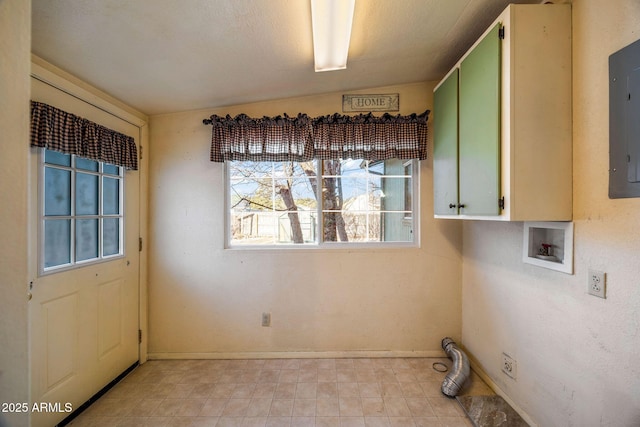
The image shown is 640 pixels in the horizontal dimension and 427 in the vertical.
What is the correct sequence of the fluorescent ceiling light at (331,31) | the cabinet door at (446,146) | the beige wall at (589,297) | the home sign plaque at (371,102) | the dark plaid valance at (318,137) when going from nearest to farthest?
the beige wall at (589,297), the fluorescent ceiling light at (331,31), the cabinet door at (446,146), the dark plaid valance at (318,137), the home sign plaque at (371,102)

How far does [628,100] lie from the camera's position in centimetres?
100

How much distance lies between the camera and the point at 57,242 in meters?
1.54

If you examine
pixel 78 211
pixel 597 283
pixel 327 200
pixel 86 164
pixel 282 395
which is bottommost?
pixel 282 395

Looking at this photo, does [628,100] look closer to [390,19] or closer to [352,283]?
[390,19]

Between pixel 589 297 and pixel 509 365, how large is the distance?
0.80m

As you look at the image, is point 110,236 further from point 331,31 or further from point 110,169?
point 331,31

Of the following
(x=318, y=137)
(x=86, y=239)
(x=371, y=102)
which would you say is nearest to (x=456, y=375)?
(x=318, y=137)

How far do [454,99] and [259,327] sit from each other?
2.42 metres

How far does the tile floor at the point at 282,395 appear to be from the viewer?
5.24ft

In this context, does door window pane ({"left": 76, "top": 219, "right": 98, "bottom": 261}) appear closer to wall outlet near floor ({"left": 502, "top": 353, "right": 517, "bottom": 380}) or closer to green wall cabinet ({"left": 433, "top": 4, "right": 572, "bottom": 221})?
green wall cabinet ({"left": 433, "top": 4, "right": 572, "bottom": 221})

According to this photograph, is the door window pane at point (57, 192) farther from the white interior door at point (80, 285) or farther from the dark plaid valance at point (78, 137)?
the dark plaid valance at point (78, 137)

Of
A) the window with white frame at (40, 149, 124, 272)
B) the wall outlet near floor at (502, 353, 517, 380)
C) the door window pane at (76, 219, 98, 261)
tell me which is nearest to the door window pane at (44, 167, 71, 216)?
the window with white frame at (40, 149, 124, 272)

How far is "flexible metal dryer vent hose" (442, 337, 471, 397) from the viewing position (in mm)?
1757

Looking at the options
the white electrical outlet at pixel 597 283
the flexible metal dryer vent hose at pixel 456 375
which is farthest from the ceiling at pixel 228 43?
the flexible metal dryer vent hose at pixel 456 375
